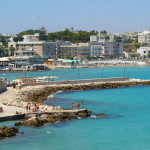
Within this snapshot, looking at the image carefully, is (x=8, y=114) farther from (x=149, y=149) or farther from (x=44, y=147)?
(x=149, y=149)

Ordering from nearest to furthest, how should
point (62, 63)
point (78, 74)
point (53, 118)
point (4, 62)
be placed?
point (53, 118)
point (78, 74)
point (4, 62)
point (62, 63)

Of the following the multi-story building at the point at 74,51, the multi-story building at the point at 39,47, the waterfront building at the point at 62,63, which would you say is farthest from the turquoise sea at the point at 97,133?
the multi-story building at the point at 74,51

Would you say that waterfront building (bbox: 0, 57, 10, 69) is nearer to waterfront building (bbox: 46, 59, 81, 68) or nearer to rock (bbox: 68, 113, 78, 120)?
waterfront building (bbox: 46, 59, 81, 68)

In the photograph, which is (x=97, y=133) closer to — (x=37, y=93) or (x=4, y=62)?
(x=37, y=93)

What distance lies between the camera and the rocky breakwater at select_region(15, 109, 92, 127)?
21891 millimetres

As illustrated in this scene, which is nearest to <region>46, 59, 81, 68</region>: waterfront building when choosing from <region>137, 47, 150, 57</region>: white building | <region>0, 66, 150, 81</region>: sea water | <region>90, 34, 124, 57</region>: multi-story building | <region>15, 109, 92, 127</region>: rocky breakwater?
<region>0, 66, 150, 81</region>: sea water

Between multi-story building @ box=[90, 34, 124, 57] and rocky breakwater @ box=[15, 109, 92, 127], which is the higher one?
multi-story building @ box=[90, 34, 124, 57]

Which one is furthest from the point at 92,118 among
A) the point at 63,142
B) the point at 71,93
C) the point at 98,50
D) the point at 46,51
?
the point at 98,50

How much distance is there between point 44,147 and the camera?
18766 millimetres

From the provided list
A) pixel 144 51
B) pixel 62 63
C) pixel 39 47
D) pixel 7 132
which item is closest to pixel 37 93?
pixel 7 132

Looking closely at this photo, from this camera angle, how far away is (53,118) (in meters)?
23.1

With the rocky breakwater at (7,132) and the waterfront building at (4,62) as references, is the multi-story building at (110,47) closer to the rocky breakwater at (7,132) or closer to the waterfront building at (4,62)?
the waterfront building at (4,62)

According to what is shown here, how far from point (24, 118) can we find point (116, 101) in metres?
10.9

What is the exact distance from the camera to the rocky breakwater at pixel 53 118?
21891mm
